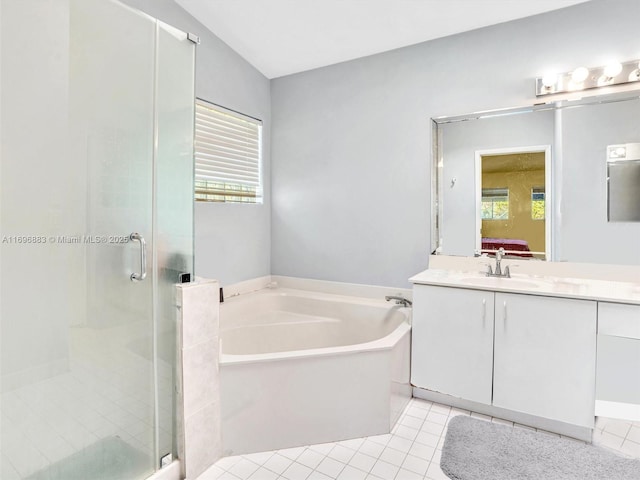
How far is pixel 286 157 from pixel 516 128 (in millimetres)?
1826

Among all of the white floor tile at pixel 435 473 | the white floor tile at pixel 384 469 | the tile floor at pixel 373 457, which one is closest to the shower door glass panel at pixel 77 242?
the tile floor at pixel 373 457

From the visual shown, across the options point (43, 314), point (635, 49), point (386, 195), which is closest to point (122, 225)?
point (43, 314)

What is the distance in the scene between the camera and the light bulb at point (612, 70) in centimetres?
206

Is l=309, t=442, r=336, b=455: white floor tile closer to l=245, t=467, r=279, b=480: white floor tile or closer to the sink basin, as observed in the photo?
l=245, t=467, r=279, b=480: white floor tile

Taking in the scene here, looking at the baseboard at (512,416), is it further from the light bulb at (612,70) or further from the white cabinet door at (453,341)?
the light bulb at (612,70)

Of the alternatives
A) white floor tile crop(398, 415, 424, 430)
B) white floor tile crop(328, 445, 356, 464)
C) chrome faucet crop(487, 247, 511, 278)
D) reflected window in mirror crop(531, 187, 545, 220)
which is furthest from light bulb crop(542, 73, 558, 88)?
white floor tile crop(328, 445, 356, 464)

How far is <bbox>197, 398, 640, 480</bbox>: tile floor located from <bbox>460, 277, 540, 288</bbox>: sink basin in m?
0.80

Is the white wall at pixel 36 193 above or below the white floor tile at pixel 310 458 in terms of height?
above

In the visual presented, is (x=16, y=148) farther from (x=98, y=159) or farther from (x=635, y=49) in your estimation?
(x=635, y=49)

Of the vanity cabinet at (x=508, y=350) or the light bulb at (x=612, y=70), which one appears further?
the light bulb at (x=612, y=70)

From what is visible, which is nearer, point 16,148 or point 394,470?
point 16,148

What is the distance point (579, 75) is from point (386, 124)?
1.22 m

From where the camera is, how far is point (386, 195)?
2.76 metres

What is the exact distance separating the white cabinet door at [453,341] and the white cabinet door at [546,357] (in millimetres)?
62
